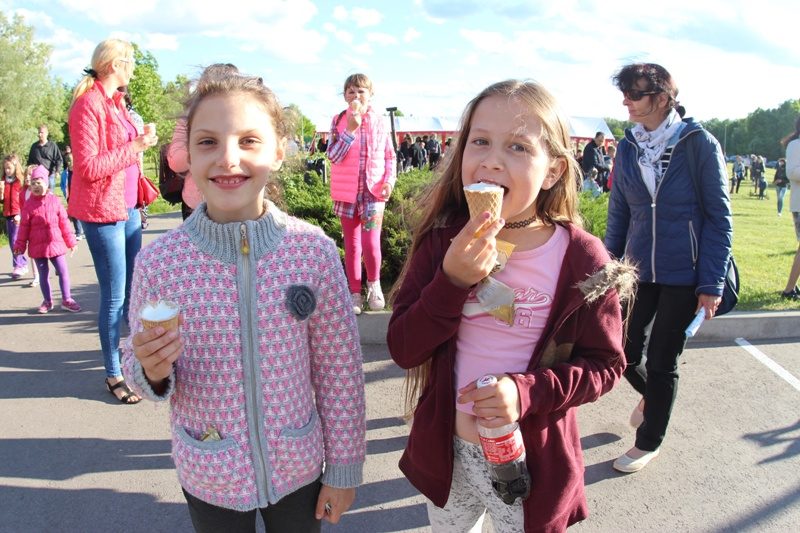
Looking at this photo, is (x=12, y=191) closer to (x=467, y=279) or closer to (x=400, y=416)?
(x=400, y=416)

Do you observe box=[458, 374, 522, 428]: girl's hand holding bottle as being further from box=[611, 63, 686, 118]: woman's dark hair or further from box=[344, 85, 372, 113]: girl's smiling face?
box=[344, 85, 372, 113]: girl's smiling face

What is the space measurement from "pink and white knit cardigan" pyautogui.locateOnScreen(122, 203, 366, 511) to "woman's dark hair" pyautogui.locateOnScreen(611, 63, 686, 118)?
7.49 feet

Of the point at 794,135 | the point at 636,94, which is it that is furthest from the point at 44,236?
the point at 794,135

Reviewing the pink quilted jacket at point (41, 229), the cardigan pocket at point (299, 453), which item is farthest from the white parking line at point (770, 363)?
the pink quilted jacket at point (41, 229)

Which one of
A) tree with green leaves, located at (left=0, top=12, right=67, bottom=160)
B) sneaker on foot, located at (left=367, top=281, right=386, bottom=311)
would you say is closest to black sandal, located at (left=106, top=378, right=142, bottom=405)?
sneaker on foot, located at (left=367, top=281, right=386, bottom=311)

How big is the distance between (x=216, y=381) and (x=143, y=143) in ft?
9.68

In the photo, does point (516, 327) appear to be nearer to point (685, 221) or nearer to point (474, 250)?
point (474, 250)

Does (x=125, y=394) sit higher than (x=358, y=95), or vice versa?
(x=358, y=95)

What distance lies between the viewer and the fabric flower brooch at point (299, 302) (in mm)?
1755

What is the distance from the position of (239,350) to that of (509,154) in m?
0.97

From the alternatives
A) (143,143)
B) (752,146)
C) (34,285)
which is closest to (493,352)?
(143,143)

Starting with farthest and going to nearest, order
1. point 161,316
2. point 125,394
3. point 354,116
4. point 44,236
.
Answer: point 44,236
point 354,116
point 125,394
point 161,316

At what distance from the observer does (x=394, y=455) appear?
3.61 metres

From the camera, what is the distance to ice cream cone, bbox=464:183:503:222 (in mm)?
1547
